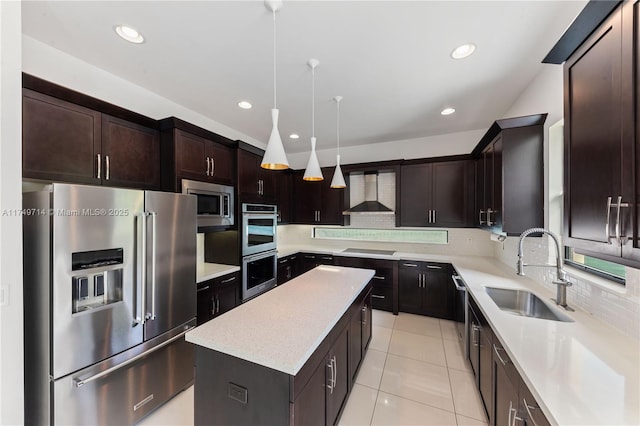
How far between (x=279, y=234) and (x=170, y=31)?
387 cm

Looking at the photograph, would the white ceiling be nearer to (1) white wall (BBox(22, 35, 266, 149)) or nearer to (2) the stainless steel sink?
(1) white wall (BBox(22, 35, 266, 149))

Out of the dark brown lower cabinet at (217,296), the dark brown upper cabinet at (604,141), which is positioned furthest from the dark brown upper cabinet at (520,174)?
the dark brown lower cabinet at (217,296)

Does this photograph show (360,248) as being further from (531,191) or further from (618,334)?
(618,334)

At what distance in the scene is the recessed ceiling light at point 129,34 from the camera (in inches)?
66.1

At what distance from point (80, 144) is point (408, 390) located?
11.3 feet

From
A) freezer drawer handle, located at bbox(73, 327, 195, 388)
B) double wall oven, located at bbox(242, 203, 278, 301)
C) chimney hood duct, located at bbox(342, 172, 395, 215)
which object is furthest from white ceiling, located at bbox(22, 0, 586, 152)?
freezer drawer handle, located at bbox(73, 327, 195, 388)

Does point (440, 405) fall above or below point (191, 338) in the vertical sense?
below

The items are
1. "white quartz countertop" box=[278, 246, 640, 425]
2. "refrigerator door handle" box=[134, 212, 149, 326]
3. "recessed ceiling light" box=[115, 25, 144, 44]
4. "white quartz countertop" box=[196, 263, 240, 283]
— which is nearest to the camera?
"white quartz countertop" box=[278, 246, 640, 425]

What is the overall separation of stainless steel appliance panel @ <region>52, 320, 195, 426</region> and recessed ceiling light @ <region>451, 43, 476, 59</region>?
327 centimetres

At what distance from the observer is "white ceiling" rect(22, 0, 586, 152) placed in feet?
4.97

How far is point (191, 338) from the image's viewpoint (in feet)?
4.18

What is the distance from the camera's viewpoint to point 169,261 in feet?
6.57

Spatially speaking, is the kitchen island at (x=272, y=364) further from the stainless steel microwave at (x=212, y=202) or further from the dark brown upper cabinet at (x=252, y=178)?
the dark brown upper cabinet at (x=252, y=178)

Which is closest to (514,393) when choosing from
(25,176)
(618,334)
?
(618,334)
